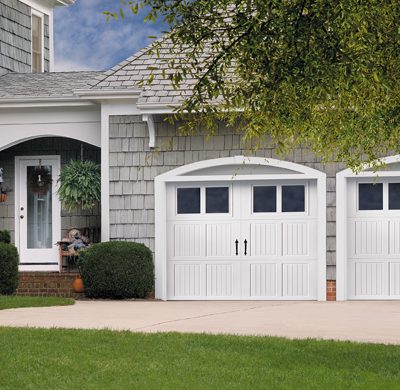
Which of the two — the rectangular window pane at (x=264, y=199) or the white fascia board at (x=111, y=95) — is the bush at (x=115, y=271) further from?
the white fascia board at (x=111, y=95)

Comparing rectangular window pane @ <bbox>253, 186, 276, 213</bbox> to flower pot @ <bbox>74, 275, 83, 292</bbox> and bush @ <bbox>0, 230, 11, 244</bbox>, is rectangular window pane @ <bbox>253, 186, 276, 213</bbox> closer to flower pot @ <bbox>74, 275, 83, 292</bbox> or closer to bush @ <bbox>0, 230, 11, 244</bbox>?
flower pot @ <bbox>74, 275, 83, 292</bbox>

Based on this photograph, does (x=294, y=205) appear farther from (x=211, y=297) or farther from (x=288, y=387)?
(x=288, y=387)

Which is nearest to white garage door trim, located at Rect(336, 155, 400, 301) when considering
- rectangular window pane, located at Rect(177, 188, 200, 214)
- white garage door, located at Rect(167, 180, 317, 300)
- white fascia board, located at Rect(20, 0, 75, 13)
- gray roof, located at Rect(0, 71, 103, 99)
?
white garage door, located at Rect(167, 180, 317, 300)

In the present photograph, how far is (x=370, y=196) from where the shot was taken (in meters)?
11.2

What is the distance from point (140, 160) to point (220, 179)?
4.94ft

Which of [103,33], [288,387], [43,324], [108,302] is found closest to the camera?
[288,387]

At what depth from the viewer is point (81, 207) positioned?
12539mm

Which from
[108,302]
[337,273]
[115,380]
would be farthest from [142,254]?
[115,380]

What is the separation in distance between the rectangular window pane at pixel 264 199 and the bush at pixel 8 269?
4.36 metres

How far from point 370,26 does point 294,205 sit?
6.51 meters

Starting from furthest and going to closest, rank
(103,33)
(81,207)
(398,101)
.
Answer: (103,33)
(81,207)
(398,101)

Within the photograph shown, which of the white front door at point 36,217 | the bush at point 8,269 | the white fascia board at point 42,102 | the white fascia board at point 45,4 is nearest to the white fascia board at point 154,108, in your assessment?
the white fascia board at point 42,102

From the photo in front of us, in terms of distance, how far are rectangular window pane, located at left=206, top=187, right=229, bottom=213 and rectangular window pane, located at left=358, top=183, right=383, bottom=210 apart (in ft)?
8.00

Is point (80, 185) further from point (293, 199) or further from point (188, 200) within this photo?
point (293, 199)
